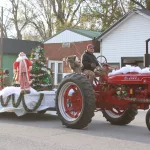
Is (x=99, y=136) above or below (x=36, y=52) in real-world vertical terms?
below

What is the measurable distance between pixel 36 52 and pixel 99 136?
253 inches

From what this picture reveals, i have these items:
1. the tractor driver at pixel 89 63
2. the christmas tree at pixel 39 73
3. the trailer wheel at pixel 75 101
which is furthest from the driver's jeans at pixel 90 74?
the christmas tree at pixel 39 73

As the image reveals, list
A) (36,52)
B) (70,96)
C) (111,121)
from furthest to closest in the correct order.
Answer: (36,52)
(111,121)
(70,96)

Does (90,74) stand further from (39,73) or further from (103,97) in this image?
(39,73)

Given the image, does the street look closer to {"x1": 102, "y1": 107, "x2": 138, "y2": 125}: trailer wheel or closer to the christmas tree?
{"x1": 102, "y1": 107, "x2": 138, "y2": 125}: trailer wheel

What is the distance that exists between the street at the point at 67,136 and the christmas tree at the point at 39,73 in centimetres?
244

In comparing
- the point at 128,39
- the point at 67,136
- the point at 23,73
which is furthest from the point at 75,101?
the point at 128,39

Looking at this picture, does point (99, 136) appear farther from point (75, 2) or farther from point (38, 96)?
point (75, 2)

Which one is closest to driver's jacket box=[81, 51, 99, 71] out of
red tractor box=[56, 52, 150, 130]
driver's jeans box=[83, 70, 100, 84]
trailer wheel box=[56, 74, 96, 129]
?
driver's jeans box=[83, 70, 100, 84]

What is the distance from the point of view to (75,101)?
8508 mm

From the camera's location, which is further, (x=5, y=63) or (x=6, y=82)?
(x=5, y=63)

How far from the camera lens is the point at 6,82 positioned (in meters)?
14.0

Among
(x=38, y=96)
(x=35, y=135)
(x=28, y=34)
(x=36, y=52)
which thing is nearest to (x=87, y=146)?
(x=35, y=135)

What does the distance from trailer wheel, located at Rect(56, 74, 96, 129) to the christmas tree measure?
3.23 meters
